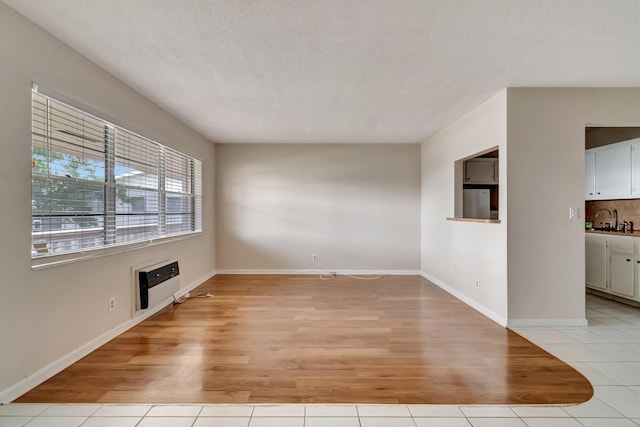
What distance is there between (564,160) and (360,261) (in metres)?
3.33

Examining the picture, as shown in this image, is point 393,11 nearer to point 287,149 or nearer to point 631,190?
point 287,149

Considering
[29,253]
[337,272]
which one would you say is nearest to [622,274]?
[337,272]

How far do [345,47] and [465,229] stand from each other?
2.81 m

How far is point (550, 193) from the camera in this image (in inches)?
117

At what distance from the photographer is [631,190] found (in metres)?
3.65

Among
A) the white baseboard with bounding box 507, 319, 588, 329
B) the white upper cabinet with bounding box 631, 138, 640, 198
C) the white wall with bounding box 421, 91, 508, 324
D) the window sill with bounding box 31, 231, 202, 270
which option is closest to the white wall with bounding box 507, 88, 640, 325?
the white baseboard with bounding box 507, 319, 588, 329

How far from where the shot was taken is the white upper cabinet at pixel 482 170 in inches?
180

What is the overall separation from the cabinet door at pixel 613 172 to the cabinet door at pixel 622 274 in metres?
0.84

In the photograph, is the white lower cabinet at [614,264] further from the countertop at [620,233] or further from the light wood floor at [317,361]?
the light wood floor at [317,361]

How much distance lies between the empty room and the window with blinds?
20mm

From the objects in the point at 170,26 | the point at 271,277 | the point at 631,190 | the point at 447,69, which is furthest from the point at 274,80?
the point at 631,190

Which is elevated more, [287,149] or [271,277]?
[287,149]

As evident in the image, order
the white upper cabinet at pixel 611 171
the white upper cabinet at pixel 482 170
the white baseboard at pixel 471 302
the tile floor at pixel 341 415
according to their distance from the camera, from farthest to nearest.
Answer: the white upper cabinet at pixel 482 170 < the white upper cabinet at pixel 611 171 < the white baseboard at pixel 471 302 < the tile floor at pixel 341 415

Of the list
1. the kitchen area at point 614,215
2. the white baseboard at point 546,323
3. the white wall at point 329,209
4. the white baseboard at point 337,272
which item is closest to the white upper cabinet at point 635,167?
the kitchen area at point 614,215
